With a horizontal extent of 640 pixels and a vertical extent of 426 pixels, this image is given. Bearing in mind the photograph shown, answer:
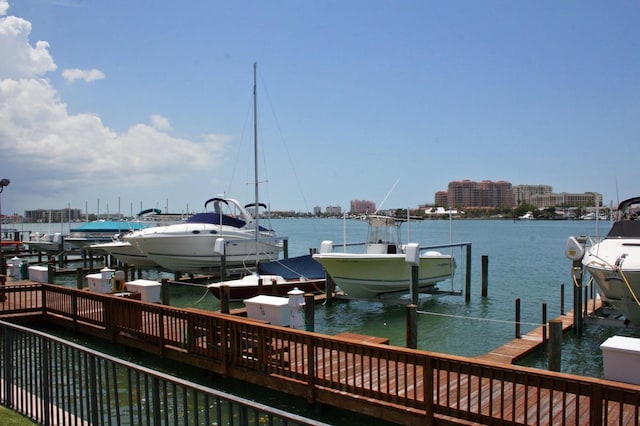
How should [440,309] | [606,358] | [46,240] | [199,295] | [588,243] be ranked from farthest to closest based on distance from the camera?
[46,240] → [199,295] → [440,309] → [588,243] → [606,358]

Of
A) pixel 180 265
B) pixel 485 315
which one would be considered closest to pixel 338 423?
pixel 485 315

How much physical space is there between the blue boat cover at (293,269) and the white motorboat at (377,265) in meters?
3.75

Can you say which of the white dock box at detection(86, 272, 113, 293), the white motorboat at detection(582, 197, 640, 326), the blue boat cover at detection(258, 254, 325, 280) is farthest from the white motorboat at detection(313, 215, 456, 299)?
the white dock box at detection(86, 272, 113, 293)

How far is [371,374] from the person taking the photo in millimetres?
8172

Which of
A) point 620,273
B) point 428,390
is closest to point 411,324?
point 428,390

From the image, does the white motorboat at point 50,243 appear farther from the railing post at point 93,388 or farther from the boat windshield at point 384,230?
the railing post at point 93,388

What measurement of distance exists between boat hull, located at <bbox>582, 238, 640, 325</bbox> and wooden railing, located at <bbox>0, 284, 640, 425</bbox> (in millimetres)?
7941

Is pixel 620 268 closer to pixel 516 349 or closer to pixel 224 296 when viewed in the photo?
pixel 516 349

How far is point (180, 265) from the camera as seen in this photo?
102 ft

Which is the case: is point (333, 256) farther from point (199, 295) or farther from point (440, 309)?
point (199, 295)

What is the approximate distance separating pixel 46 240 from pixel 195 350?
40170 mm

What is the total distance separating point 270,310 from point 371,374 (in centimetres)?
451

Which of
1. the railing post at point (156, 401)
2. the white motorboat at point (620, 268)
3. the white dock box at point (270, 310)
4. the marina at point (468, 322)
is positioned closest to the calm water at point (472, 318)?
the marina at point (468, 322)

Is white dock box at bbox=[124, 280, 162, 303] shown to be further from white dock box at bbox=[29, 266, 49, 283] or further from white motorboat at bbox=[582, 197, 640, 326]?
white motorboat at bbox=[582, 197, 640, 326]
